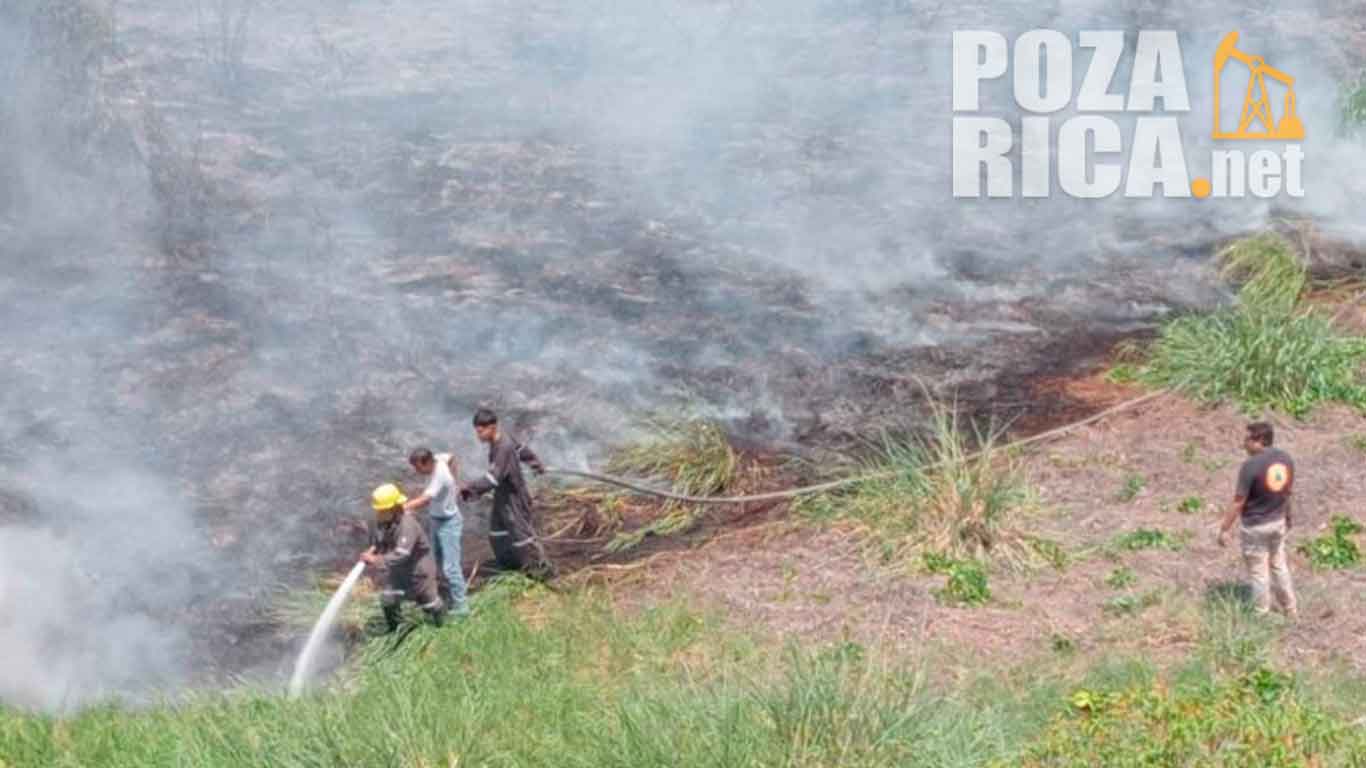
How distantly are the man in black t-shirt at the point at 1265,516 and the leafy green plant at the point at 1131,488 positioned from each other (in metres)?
1.80

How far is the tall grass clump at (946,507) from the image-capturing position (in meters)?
10.9

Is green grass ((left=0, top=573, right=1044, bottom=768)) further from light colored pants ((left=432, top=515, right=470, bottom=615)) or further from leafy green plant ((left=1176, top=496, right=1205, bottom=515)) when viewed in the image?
leafy green plant ((left=1176, top=496, right=1205, bottom=515))

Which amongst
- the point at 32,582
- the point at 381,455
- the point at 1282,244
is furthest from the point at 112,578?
the point at 1282,244

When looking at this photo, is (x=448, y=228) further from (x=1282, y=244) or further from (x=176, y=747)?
(x=176, y=747)

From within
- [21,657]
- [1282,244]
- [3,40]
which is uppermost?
[3,40]

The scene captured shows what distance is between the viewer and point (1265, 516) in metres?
9.66

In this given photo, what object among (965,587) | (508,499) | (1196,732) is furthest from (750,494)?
(1196,732)

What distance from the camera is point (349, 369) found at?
13.9 meters

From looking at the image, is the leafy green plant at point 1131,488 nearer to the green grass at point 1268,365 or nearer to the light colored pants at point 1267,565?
the green grass at point 1268,365

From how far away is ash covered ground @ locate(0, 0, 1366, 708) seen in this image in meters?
12.0

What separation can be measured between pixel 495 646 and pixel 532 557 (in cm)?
112

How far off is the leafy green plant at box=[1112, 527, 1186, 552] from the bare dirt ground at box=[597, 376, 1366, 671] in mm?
54

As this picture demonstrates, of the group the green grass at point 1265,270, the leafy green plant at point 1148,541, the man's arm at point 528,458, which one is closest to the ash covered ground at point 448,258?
the green grass at point 1265,270

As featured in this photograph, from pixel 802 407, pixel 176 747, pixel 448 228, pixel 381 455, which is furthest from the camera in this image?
pixel 448 228
